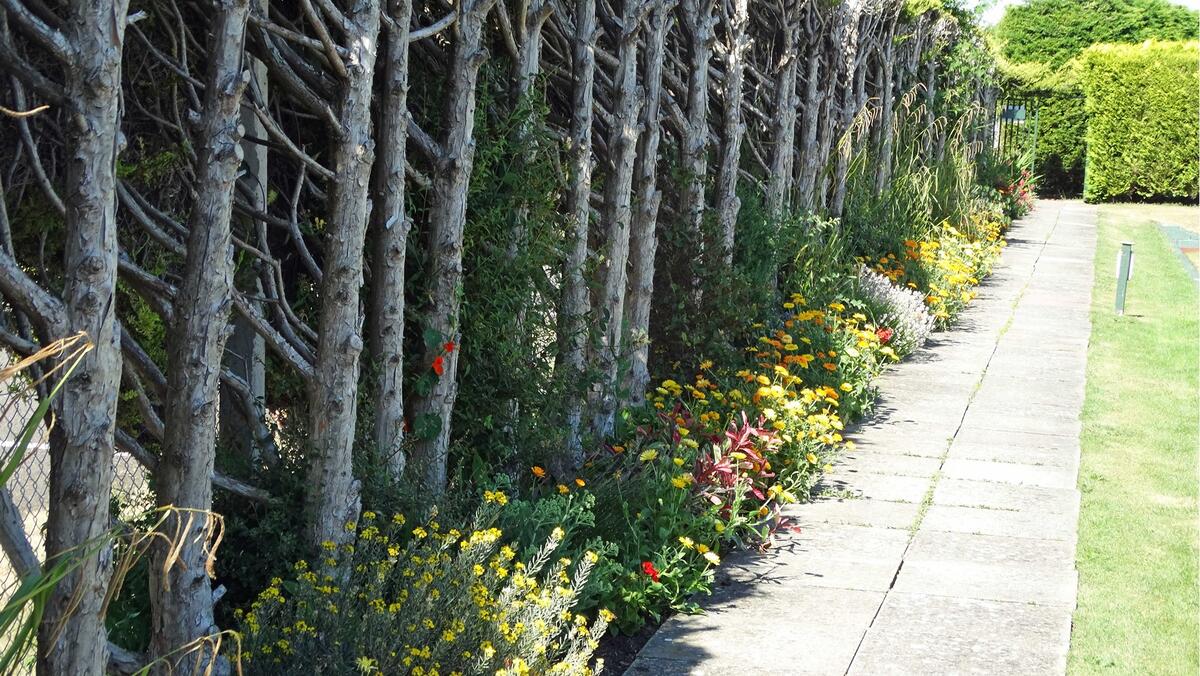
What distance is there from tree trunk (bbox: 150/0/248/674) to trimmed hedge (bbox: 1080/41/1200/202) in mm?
25643

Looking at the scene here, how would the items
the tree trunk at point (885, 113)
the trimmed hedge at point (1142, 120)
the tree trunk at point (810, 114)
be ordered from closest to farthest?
the tree trunk at point (810, 114), the tree trunk at point (885, 113), the trimmed hedge at point (1142, 120)

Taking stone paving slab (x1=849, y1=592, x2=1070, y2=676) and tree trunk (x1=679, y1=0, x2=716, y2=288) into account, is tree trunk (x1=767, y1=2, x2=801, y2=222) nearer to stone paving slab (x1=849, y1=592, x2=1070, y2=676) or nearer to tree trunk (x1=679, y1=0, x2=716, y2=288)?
tree trunk (x1=679, y1=0, x2=716, y2=288)

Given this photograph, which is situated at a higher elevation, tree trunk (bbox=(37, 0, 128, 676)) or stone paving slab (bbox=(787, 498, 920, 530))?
tree trunk (bbox=(37, 0, 128, 676))

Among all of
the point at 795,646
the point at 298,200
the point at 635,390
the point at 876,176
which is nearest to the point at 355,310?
the point at 298,200

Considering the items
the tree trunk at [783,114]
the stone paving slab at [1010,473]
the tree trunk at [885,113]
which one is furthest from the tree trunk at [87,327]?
the tree trunk at [885,113]

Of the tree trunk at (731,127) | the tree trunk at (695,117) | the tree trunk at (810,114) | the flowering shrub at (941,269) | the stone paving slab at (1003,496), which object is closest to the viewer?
the stone paving slab at (1003,496)

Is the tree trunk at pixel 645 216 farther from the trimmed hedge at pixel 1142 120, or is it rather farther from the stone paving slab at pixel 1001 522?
the trimmed hedge at pixel 1142 120

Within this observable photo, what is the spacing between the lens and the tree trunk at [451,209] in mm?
4539

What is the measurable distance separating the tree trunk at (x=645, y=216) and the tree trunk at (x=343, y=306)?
258 cm

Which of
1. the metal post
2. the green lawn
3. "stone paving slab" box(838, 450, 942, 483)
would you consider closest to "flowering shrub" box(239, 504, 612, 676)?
the green lawn

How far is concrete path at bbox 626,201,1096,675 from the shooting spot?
4258 millimetres

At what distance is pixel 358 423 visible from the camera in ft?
14.4

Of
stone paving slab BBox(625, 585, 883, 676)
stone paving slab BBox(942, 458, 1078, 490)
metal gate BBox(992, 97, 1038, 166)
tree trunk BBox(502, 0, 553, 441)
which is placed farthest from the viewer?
metal gate BBox(992, 97, 1038, 166)

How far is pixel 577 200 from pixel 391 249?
154cm
